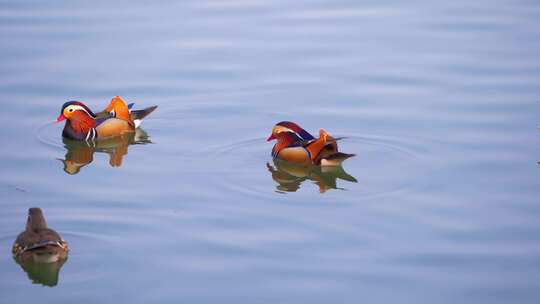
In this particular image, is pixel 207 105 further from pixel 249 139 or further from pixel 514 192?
pixel 514 192

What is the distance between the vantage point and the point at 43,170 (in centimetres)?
1464

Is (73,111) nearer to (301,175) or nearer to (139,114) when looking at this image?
(139,114)

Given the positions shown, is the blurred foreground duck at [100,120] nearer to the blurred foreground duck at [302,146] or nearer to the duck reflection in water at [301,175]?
→ the blurred foreground duck at [302,146]

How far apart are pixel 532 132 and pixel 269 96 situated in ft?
12.6

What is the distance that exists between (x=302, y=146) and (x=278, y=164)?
401 mm

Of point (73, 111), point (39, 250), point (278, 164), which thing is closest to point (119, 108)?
point (73, 111)

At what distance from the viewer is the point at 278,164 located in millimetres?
15086

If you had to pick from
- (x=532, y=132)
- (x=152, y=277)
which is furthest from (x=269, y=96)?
(x=152, y=277)

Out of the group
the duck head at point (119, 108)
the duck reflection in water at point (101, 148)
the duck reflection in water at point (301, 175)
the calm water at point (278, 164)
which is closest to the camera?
the calm water at point (278, 164)

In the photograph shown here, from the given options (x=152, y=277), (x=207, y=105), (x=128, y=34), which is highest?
(x=128, y=34)

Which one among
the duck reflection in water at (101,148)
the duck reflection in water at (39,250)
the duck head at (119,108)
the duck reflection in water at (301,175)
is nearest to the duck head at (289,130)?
the duck reflection in water at (301,175)

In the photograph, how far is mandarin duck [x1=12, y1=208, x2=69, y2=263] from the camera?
11.5m

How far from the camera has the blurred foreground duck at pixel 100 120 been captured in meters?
16.1

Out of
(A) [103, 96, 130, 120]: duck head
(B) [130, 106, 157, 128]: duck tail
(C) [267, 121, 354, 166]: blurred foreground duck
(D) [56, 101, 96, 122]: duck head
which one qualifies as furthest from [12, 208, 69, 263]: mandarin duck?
(B) [130, 106, 157, 128]: duck tail
